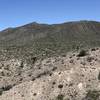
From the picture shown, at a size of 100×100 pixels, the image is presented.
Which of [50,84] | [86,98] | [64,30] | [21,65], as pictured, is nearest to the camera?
[86,98]

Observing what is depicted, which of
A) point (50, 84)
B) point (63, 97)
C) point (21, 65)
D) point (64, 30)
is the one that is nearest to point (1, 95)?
point (50, 84)

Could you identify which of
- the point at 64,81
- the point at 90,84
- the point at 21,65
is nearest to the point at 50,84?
the point at 64,81

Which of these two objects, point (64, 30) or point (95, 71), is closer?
point (95, 71)

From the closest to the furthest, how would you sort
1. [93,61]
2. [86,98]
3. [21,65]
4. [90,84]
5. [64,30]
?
[86,98]
[90,84]
[93,61]
[21,65]
[64,30]

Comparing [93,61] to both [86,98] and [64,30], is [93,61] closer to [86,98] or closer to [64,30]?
A: [86,98]

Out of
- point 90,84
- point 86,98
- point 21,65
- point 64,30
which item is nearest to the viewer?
point 86,98

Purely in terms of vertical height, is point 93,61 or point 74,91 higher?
point 93,61

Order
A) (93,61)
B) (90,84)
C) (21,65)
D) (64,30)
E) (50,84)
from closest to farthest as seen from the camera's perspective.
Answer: (90,84) < (50,84) < (93,61) < (21,65) < (64,30)

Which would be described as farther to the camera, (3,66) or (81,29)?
(81,29)

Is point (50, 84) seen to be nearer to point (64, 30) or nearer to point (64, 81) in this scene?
point (64, 81)

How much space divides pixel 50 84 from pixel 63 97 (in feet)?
8.62

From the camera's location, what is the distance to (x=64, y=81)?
88.7 feet

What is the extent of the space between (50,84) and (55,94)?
1.66 m

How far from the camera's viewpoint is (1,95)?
28.5 metres
